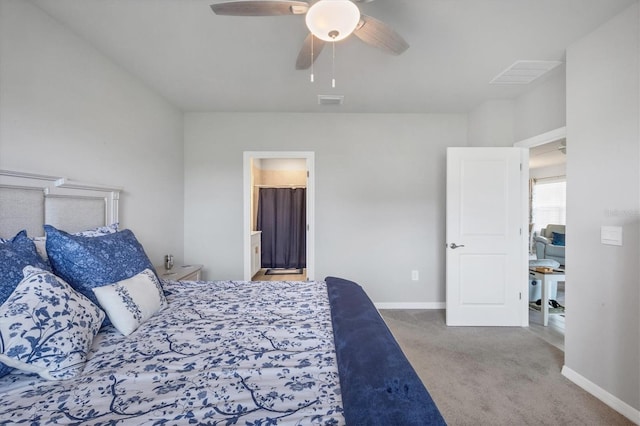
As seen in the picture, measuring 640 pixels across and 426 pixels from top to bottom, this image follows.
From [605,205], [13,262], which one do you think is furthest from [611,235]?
[13,262]

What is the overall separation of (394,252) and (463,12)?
8.17 ft

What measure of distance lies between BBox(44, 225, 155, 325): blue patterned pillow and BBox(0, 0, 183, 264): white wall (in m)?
0.62

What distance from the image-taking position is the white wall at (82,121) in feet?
5.00

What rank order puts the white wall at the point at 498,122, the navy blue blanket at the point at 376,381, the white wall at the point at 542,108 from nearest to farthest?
the navy blue blanket at the point at 376,381, the white wall at the point at 542,108, the white wall at the point at 498,122

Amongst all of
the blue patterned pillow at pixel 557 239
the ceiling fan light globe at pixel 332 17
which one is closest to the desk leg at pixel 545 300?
the blue patterned pillow at pixel 557 239

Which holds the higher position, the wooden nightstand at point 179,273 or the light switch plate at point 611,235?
the light switch plate at point 611,235

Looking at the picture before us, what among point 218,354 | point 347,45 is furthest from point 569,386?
point 347,45

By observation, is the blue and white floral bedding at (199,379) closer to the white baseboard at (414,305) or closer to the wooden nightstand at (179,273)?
the wooden nightstand at (179,273)

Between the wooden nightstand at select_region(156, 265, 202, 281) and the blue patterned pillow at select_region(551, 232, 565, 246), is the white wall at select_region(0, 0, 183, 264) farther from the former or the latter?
the blue patterned pillow at select_region(551, 232, 565, 246)

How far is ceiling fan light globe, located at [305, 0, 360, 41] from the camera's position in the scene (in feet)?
4.13

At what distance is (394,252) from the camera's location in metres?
3.42

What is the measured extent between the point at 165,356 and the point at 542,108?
11.7 feet

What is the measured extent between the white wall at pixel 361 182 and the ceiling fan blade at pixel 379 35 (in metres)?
1.84

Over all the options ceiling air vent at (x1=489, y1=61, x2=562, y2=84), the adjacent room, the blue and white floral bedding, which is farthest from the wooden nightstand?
ceiling air vent at (x1=489, y1=61, x2=562, y2=84)
